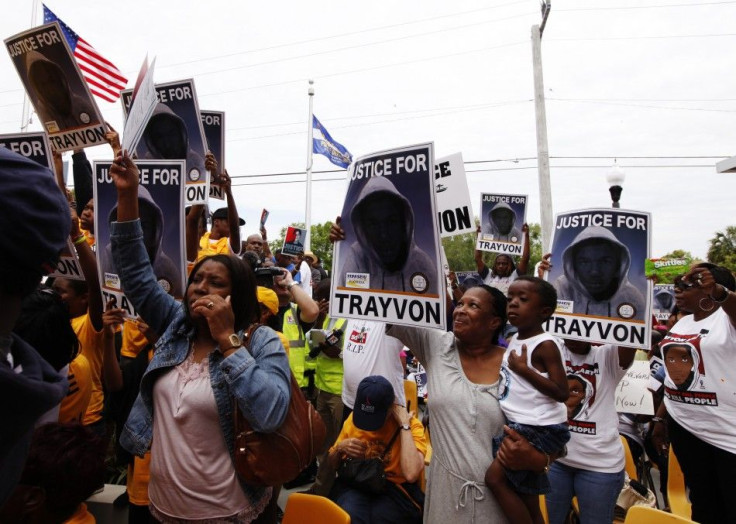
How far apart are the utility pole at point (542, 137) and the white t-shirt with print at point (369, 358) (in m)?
10.1

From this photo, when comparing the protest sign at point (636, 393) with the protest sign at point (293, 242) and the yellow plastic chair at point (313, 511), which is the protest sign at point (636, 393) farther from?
the protest sign at point (293, 242)

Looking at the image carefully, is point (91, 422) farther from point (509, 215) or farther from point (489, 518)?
point (509, 215)

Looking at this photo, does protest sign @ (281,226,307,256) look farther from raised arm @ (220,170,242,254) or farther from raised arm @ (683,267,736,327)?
raised arm @ (683,267,736,327)

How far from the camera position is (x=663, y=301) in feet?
30.0

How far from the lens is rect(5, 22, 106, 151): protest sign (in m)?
3.71

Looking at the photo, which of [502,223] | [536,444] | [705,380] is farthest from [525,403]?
[502,223]

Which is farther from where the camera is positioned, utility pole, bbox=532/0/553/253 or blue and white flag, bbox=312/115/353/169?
blue and white flag, bbox=312/115/353/169

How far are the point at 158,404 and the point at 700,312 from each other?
12.5 feet

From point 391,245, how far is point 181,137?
2.27m

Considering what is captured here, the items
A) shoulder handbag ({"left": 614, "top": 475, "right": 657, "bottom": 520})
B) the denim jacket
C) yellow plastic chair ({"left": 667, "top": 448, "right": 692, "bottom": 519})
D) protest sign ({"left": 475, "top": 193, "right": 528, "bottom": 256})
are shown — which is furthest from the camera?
protest sign ({"left": 475, "top": 193, "right": 528, "bottom": 256})

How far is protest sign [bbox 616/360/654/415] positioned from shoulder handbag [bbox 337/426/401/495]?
9.99 ft

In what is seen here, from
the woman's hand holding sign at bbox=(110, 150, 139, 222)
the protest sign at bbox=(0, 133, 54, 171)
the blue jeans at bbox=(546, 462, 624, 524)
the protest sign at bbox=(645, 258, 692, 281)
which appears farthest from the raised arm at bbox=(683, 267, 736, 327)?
the protest sign at bbox=(0, 133, 54, 171)

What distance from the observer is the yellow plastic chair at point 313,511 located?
264 centimetres

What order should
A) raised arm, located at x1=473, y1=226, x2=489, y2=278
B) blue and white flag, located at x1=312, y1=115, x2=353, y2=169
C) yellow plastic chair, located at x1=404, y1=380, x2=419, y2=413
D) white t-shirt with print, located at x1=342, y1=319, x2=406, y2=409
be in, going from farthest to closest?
1. blue and white flag, located at x1=312, y1=115, x2=353, y2=169
2. raised arm, located at x1=473, y1=226, x2=489, y2=278
3. yellow plastic chair, located at x1=404, y1=380, x2=419, y2=413
4. white t-shirt with print, located at x1=342, y1=319, x2=406, y2=409
